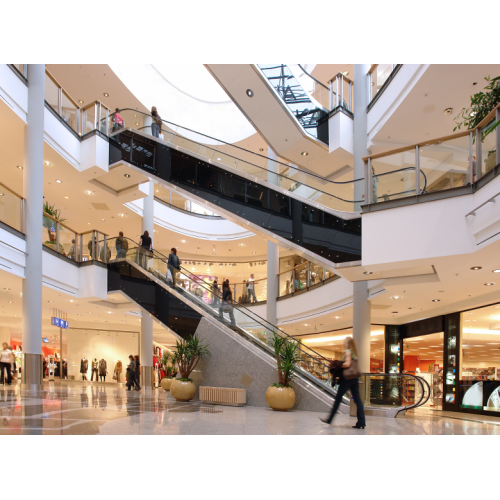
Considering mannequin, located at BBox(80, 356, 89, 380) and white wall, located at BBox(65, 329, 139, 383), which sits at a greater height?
white wall, located at BBox(65, 329, 139, 383)

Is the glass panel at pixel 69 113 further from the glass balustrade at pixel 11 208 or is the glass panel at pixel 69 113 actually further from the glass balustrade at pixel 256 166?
the glass balustrade at pixel 11 208

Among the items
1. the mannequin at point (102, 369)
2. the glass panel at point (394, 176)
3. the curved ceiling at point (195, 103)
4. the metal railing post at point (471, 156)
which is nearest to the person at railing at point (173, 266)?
the glass panel at point (394, 176)

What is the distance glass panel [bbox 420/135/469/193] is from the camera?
781cm

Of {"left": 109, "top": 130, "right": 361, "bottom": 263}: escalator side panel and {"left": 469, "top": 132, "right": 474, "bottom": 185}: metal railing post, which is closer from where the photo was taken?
{"left": 469, "top": 132, "right": 474, "bottom": 185}: metal railing post

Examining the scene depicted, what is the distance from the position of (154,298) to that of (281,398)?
22.2ft

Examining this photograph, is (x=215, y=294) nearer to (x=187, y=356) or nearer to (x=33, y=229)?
(x=187, y=356)

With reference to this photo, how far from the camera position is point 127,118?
1592cm

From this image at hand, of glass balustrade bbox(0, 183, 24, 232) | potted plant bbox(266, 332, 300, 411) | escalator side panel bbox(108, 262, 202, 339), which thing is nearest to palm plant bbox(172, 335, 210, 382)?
escalator side panel bbox(108, 262, 202, 339)

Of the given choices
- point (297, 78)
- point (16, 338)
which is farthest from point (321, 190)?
point (16, 338)

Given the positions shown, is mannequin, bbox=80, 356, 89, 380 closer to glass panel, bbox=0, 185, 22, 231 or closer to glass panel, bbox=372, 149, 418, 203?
glass panel, bbox=0, 185, 22, 231

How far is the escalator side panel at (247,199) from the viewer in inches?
Result: 390

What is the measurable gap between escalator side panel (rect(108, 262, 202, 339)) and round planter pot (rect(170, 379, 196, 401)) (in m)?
1.77

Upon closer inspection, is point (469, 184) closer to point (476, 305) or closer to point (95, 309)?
point (476, 305)

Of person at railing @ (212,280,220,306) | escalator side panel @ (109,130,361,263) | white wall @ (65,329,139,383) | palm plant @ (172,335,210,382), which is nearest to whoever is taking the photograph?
escalator side panel @ (109,130,361,263)
